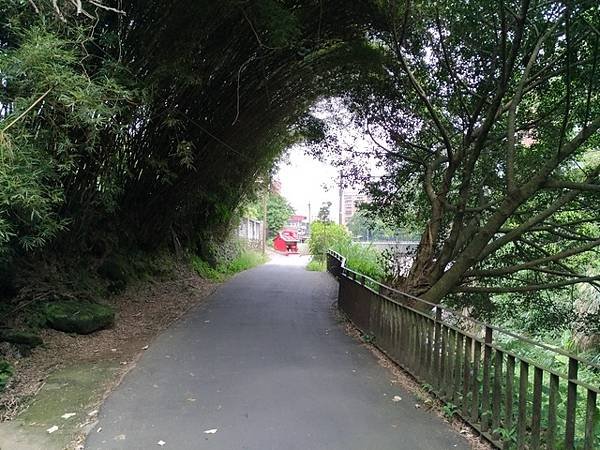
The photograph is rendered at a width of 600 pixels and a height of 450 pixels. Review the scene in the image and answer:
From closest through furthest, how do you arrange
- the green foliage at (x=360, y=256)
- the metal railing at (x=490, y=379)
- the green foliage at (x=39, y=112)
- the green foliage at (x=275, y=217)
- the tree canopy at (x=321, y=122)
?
the metal railing at (x=490, y=379), the green foliage at (x=39, y=112), the tree canopy at (x=321, y=122), the green foliage at (x=360, y=256), the green foliage at (x=275, y=217)

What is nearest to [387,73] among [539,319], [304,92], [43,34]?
[304,92]

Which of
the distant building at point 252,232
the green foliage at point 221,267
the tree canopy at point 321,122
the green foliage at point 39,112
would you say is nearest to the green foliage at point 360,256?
the green foliage at point 221,267

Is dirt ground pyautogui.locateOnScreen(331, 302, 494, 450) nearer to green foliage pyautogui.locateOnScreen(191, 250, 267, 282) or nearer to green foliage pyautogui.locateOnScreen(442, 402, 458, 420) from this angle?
green foliage pyautogui.locateOnScreen(442, 402, 458, 420)

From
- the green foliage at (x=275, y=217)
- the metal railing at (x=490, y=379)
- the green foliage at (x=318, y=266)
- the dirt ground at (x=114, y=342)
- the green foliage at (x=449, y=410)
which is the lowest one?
the green foliage at (x=318, y=266)

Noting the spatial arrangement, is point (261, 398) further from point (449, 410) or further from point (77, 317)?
point (77, 317)

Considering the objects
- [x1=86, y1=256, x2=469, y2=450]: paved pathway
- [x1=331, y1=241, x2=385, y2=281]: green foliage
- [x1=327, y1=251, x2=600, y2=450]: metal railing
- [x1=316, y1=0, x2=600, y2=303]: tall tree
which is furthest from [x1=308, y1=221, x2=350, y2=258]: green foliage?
[x1=327, y1=251, x2=600, y2=450]: metal railing

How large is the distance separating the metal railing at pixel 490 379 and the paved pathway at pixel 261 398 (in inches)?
12.5

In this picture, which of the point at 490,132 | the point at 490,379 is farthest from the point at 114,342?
the point at 490,132

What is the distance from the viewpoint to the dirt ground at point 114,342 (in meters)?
5.52

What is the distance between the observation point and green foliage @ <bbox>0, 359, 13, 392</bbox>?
17.4 ft

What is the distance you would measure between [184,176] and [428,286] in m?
5.80

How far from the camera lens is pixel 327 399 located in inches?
202

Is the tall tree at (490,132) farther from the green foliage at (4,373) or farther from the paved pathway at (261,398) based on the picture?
the green foliage at (4,373)

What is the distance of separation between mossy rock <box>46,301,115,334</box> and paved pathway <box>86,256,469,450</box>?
3.38 feet
